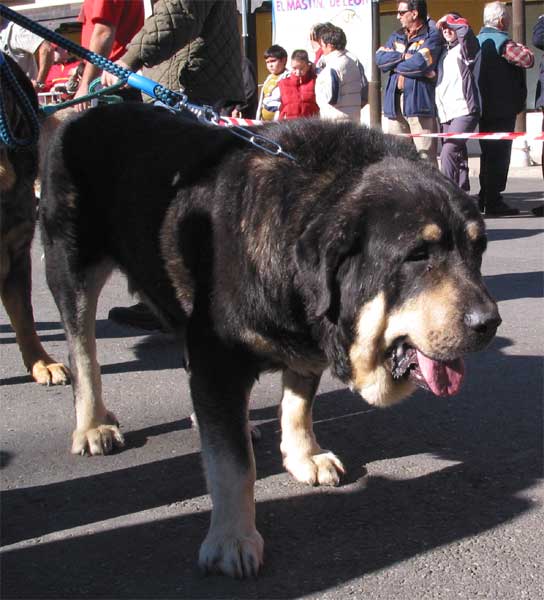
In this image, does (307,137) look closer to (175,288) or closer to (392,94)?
(175,288)

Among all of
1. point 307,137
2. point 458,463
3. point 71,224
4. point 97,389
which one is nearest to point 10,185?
point 71,224

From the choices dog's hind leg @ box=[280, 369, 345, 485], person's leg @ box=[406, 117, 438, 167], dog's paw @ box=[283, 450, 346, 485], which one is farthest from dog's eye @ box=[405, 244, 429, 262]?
person's leg @ box=[406, 117, 438, 167]

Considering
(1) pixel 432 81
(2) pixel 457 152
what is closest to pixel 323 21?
(1) pixel 432 81

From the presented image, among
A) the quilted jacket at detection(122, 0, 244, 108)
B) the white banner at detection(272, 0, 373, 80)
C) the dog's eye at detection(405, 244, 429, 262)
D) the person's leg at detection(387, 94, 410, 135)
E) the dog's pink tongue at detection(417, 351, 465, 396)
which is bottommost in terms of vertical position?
the dog's pink tongue at detection(417, 351, 465, 396)

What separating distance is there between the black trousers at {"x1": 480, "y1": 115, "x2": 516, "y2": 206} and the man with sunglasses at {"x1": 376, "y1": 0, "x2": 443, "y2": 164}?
78 cm

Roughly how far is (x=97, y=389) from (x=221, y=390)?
3.80ft

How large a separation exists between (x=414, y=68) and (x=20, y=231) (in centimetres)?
629

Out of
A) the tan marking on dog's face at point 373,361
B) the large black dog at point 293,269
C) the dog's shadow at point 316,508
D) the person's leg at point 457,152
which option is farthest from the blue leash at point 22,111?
the person's leg at point 457,152

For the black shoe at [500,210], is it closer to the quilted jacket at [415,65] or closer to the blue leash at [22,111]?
the quilted jacket at [415,65]

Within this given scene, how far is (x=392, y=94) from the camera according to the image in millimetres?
10031

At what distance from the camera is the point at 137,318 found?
5543 mm

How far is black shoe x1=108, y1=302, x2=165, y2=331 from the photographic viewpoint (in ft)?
18.1

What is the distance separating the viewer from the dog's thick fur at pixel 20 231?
13.1ft

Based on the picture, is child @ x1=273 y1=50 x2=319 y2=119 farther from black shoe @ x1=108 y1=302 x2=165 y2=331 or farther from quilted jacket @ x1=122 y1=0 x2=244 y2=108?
black shoe @ x1=108 y1=302 x2=165 y2=331
